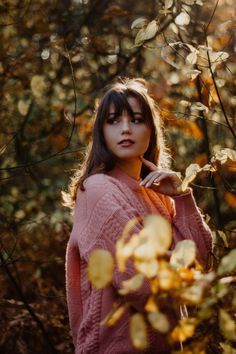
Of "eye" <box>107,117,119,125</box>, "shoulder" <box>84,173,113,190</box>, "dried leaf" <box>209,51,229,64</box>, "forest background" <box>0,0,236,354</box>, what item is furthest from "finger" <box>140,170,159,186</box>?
"forest background" <box>0,0,236,354</box>

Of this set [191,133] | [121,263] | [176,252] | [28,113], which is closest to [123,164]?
[176,252]

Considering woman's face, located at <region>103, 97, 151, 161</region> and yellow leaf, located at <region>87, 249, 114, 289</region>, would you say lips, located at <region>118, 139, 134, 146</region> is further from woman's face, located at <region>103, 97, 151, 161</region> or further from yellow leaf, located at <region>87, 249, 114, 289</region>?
yellow leaf, located at <region>87, 249, 114, 289</region>

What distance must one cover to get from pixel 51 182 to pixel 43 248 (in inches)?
19.3

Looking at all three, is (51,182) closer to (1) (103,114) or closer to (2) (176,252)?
(1) (103,114)

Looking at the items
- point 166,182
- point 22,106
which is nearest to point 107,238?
point 166,182

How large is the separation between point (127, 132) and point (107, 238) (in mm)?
375

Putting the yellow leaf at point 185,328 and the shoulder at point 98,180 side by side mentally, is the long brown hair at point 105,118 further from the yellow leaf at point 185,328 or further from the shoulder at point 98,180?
the yellow leaf at point 185,328

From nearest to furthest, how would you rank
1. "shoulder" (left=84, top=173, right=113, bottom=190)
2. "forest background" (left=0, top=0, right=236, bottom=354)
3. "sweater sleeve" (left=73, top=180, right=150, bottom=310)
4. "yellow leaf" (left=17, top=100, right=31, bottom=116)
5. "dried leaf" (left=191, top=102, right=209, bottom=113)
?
"sweater sleeve" (left=73, top=180, right=150, bottom=310)
"shoulder" (left=84, top=173, right=113, bottom=190)
"dried leaf" (left=191, top=102, right=209, bottom=113)
"yellow leaf" (left=17, top=100, right=31, bottom=116)
"forest background" (left=0, top=0, right=236, bottom=354)

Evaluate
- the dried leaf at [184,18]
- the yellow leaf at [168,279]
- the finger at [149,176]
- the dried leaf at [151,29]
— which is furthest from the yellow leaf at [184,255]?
the dried leaf at [184,18]

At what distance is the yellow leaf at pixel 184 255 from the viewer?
1.14 metres

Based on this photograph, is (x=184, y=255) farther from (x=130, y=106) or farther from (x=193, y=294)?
(x=130, y=106)

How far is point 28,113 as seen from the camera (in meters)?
3.96

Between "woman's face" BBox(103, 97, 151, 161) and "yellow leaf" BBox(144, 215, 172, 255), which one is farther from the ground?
"yellow leaf" BBox(144, 215, 172, 255)

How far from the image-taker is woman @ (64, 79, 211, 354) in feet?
5.90
